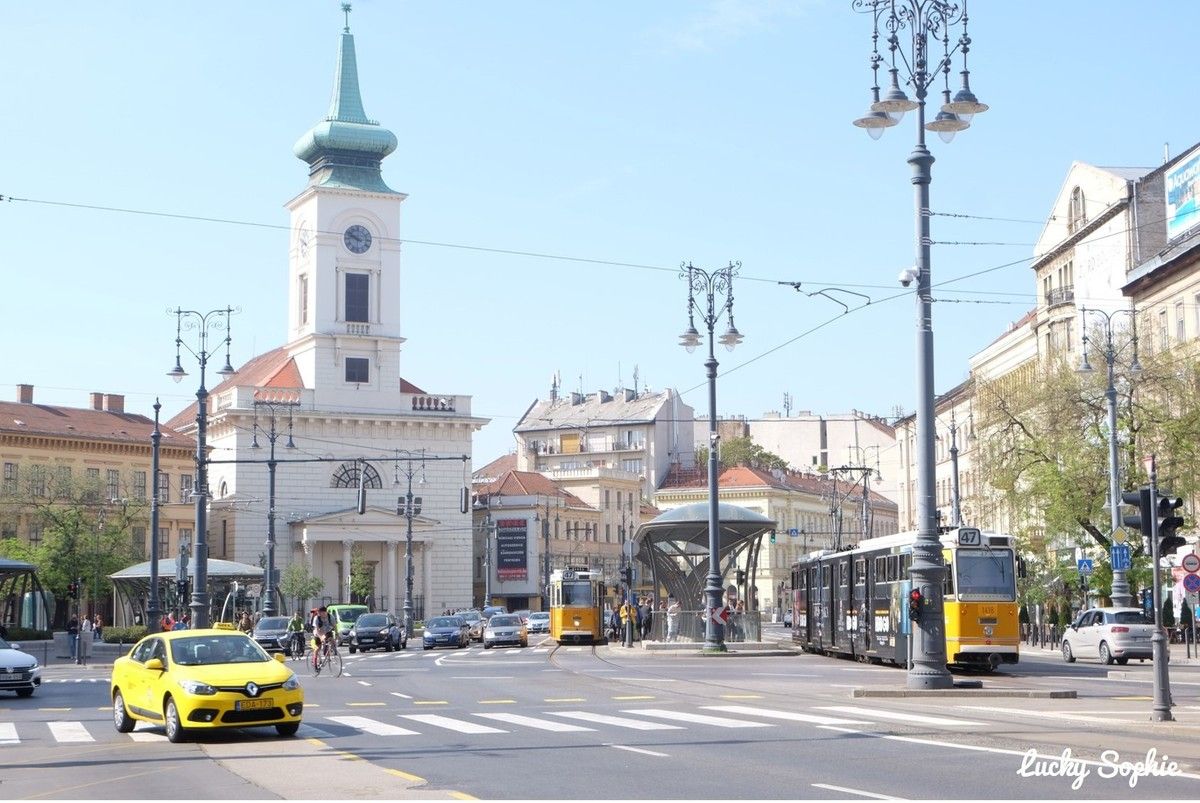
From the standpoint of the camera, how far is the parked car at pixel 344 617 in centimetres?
6738

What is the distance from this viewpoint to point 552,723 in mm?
22047

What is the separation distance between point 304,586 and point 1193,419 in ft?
176

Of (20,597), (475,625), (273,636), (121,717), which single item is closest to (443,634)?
(475,625)

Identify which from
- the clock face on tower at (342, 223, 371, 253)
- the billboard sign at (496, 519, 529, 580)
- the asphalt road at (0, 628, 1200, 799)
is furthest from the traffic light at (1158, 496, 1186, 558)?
the billboard sign at (496, 519, 529, 580)

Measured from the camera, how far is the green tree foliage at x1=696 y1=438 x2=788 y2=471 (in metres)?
147

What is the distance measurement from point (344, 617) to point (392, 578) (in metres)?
30.7

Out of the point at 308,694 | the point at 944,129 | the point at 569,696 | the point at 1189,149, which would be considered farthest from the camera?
the point at 1189,149

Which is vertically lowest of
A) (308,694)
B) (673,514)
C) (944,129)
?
(308,694)

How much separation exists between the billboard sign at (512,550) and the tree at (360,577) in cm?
1634

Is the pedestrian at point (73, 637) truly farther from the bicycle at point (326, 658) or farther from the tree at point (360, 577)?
the tree at point (360, 577)

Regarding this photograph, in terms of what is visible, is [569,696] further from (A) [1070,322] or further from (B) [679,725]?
(A) [1070,322]

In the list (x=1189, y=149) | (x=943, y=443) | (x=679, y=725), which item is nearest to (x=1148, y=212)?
(x=1189, y=149)

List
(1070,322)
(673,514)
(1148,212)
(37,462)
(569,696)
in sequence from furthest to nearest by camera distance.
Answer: (37,462)
(1070,322)
(1148,212)
(673,514)
(569,696)

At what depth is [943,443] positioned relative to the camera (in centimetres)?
10338
